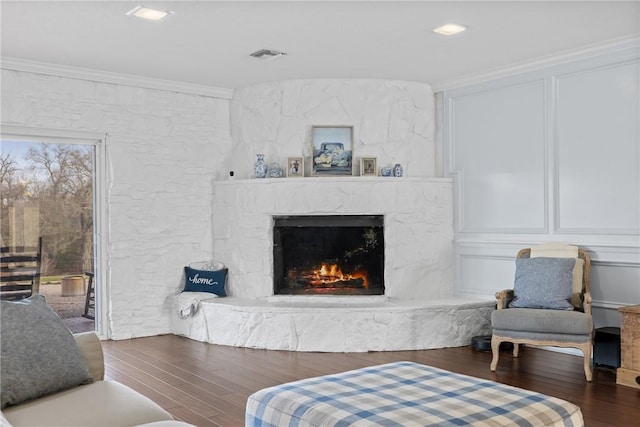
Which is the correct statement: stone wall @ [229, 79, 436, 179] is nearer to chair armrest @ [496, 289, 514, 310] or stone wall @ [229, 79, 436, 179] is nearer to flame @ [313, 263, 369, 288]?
flame @ [313, 263, 369, 288]

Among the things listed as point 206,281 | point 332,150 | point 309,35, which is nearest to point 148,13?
point 309,35

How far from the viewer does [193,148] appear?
6457 millimetres

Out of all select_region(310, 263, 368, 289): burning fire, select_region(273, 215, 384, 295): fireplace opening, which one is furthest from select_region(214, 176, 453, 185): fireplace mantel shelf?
select_region(310, 263, 368, 289): burning fire

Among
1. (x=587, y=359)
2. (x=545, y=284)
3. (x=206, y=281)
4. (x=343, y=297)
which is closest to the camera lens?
(x=587, y=359)

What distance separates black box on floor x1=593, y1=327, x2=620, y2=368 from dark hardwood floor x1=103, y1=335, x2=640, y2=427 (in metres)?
0.09

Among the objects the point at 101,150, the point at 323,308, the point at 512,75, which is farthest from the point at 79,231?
the point at 512,75

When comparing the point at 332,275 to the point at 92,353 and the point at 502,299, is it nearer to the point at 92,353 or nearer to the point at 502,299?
the point at 502,299

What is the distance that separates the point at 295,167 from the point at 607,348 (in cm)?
318

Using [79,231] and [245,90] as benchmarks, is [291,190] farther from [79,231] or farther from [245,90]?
[79,231]

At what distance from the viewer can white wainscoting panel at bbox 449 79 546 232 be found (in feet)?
17.9

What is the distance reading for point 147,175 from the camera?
6.16 meters

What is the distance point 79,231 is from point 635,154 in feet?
16.1

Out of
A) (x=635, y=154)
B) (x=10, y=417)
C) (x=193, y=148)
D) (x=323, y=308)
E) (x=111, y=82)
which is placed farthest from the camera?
(x=193, y=148)

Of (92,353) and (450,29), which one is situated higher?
(450,29)
